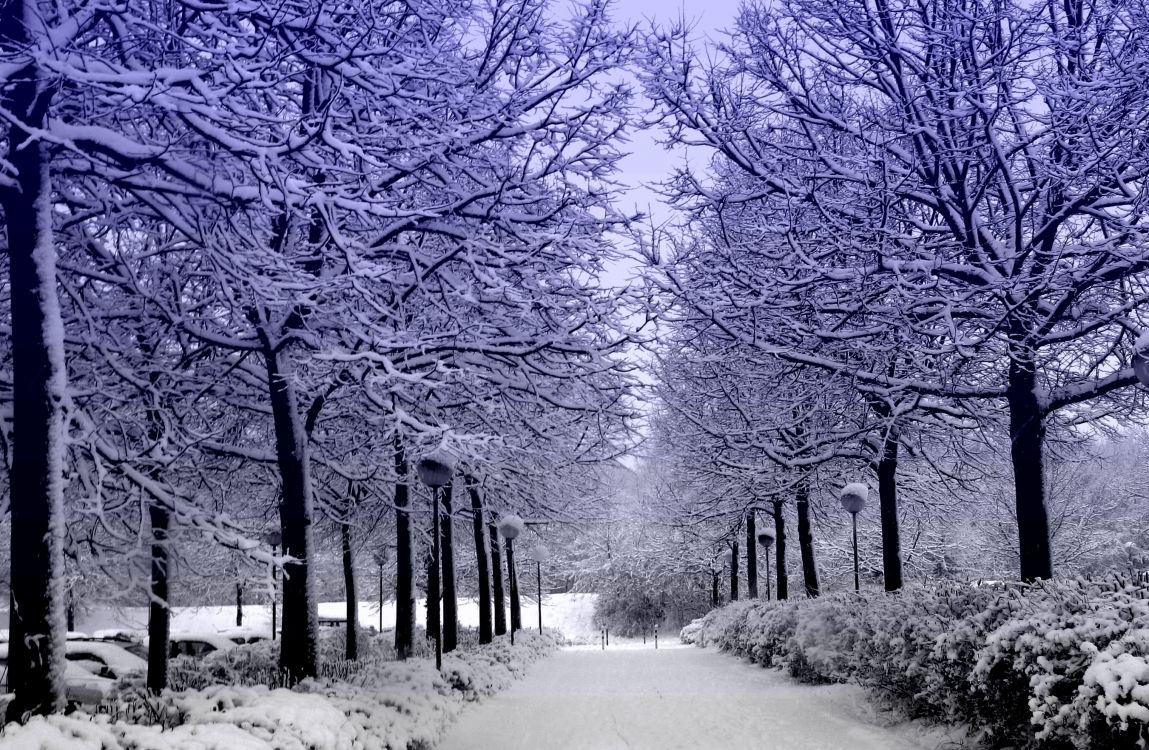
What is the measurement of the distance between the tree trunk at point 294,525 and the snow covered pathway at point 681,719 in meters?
1.88

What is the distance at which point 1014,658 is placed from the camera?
20.4 feet

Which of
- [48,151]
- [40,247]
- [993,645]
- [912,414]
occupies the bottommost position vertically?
[993,645]

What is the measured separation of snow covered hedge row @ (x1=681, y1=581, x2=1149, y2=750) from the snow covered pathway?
0.46m

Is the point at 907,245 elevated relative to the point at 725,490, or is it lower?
elevated

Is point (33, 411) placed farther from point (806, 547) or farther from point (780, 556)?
point (780, 556)

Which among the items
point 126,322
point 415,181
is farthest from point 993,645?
point 126,322

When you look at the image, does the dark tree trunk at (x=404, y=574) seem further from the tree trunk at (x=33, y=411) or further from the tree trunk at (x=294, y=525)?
the tree trunk at (x=33, y=411)

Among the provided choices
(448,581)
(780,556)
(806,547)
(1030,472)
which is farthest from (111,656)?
(1030,472)

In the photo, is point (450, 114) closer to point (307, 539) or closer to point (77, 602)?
point (307, 539)

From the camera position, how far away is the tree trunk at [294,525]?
360 inches

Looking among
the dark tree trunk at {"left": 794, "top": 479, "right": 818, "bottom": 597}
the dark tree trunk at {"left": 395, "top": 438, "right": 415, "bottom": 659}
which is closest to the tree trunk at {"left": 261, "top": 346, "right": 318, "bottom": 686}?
the dark tree trunk at {"left": 395, "top": 438, "right": 415, "bottom": 659}

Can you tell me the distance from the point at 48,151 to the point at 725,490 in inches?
749

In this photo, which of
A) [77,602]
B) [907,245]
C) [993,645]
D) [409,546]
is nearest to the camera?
[993,645]

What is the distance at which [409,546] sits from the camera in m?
13.7
